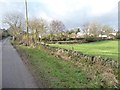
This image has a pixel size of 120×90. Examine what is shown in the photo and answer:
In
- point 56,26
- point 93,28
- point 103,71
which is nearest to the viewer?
point 103,71

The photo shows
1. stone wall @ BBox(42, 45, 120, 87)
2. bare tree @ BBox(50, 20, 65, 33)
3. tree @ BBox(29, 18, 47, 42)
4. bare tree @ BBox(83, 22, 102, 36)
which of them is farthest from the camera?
bare tree @ BBox(83, 22, 102, 36)

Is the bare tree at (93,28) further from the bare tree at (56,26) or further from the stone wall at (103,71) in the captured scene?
the stone wall at (103,71)

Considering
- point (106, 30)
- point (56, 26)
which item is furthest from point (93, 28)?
point (56, 26)

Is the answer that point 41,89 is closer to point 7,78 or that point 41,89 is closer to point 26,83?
point 26,83

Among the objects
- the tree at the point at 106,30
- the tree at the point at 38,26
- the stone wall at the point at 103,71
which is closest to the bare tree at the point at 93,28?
the tree at the point at 106,30

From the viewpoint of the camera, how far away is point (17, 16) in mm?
75375

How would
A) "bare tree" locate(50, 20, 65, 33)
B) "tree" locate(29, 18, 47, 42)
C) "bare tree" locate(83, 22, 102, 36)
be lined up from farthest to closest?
"bare tree" locate(83, 22, 102, 36)
"bare tree" locate(50, 20, 65, 33)
"tree" locate(29, 18, 47, 42)

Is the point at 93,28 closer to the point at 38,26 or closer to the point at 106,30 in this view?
the point at 106,30

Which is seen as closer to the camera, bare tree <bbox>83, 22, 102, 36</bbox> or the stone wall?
the stone wall

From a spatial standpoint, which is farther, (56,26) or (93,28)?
(93,28)

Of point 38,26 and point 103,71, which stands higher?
point 38,26

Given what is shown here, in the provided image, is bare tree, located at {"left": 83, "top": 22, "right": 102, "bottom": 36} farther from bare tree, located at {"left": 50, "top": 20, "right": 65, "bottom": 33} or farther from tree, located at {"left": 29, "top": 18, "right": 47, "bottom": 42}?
tree, located at {"left": 29, "top": 18, "right": 47, "bottom": 42}

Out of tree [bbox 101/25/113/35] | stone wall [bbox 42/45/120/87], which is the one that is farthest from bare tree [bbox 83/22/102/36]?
stone wall [bbox 42/45/120/87]

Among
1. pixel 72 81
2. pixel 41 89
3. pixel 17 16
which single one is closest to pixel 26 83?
pixel 41 89
